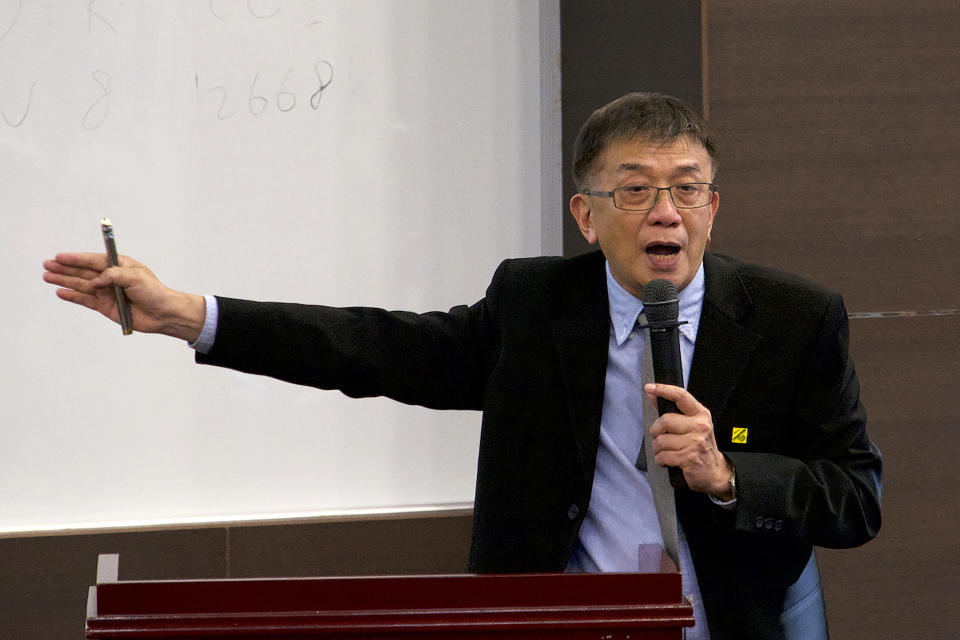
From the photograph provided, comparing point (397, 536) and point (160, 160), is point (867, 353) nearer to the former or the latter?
point (397, 536)

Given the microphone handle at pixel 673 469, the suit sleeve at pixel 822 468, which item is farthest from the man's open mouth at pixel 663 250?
the microphone handle at pixel 673 469

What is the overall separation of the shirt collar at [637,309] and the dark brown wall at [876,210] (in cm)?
83

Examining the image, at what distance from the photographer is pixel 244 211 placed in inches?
102

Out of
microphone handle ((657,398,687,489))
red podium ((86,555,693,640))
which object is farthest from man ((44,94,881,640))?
red podium ((86,555,693,640))

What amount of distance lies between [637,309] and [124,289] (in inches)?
32.1

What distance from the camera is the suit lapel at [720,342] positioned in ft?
5.60

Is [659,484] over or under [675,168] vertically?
under

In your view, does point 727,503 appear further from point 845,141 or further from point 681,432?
point 845,141

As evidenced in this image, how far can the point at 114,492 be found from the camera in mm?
2488

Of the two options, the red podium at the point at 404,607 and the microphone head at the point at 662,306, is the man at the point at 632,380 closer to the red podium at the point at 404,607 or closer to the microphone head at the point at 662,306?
the microphone head at the point at 662,306

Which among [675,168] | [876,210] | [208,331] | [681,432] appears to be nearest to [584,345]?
[675,168]

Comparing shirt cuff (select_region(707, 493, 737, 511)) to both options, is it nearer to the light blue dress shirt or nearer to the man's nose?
the light blue dress shirt

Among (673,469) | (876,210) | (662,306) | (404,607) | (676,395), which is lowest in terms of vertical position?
(404,607)

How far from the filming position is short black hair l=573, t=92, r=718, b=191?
1.76 m
